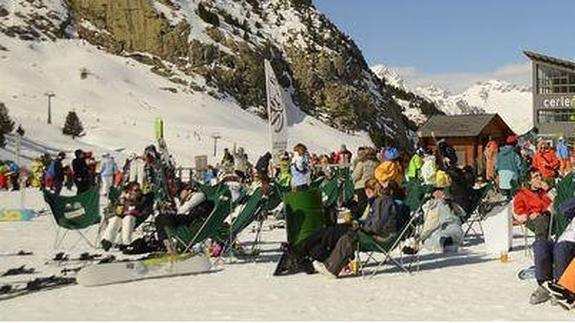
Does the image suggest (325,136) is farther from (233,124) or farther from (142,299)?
Answer: (142,299)

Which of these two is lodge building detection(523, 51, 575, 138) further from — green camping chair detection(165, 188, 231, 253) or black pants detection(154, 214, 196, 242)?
green camping chair detection(165, 188, 231, 253)

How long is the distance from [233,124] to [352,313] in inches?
1855

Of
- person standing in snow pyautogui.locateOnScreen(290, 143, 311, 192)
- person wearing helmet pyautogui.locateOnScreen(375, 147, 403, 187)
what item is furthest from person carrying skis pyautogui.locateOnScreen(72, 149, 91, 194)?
person wearing helmet pyautogui.locateOnScreen(375, 147, 403, 187)

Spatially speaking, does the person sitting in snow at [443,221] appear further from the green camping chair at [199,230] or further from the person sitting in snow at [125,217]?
the person sitting in snow at [125,217]

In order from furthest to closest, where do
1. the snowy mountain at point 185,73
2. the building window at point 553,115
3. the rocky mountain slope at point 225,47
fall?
the rocky mountain slope at point 225,47 < the building window at point 553,115 < the snowy mountain at point 185,73

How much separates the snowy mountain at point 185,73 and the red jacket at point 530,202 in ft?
110

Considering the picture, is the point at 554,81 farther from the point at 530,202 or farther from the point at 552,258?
the point at 552,258

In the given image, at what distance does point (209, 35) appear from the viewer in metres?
63.2

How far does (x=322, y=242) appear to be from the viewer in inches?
314

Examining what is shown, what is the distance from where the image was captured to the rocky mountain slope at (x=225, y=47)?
60219mm

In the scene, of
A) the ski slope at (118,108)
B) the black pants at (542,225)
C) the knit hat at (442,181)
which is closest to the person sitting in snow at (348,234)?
the black pants at (542,225)

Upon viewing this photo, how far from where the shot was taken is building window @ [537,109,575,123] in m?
56.2

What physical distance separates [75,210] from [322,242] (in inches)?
145

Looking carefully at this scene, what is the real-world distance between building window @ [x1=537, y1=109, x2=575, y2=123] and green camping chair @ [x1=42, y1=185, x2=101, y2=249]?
5033 centimetres
